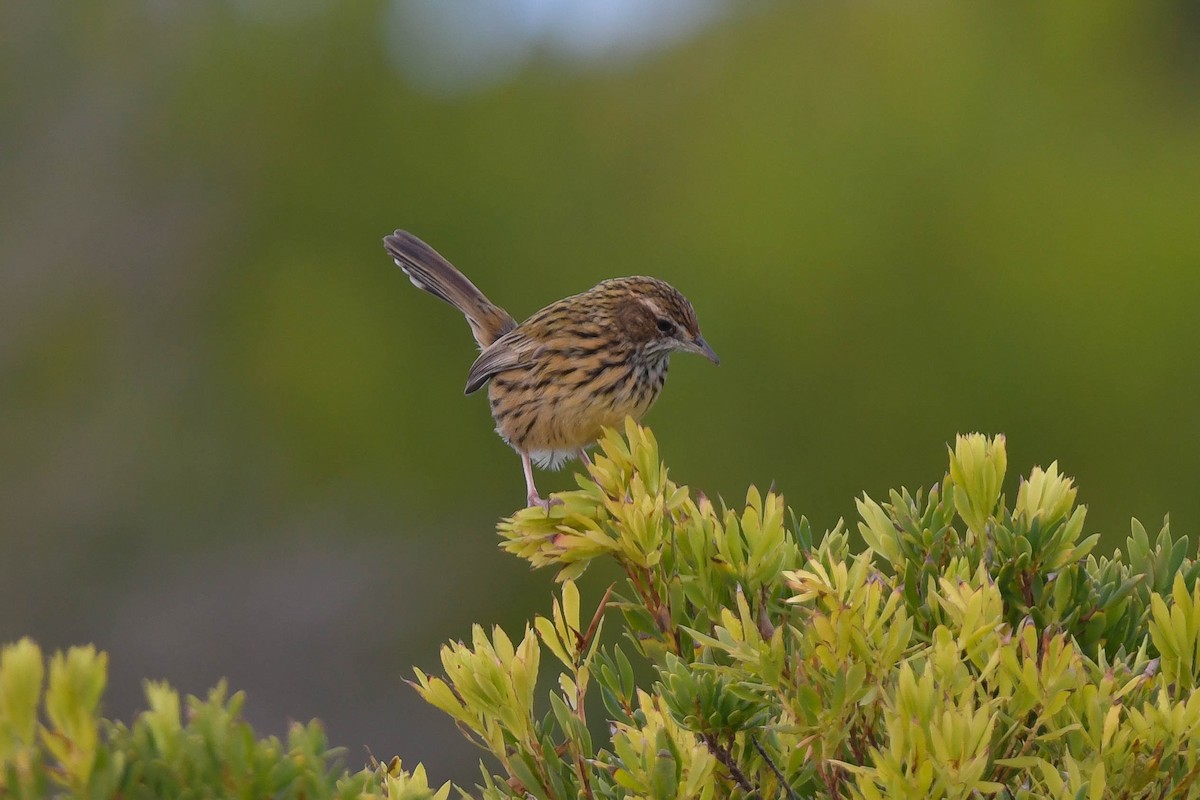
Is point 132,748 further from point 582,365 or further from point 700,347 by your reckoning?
point 700,347

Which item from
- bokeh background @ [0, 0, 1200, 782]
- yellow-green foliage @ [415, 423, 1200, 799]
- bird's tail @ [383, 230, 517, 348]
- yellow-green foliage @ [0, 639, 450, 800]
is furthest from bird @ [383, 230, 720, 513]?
bokeh background @ [0, 0, 1200, 782]

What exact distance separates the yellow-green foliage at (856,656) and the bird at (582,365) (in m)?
2.12

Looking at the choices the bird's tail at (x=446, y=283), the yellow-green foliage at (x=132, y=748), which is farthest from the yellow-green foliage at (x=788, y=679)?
the bird's tail at (x=446, y=283)

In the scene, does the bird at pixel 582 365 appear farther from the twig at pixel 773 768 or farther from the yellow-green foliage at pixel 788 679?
the twig at pixel 773 768

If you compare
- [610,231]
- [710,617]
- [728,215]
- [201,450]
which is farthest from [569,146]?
[710,617]

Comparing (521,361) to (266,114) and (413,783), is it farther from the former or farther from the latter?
(266,114)

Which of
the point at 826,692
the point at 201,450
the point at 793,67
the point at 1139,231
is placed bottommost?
the point at 826,692

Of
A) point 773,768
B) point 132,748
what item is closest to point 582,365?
point 773,768

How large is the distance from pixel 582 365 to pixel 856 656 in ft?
9.95

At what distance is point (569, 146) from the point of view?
16047 mm

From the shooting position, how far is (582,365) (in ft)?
16.5

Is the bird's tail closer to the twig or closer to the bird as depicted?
the bird

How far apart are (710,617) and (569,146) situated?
46.0ft

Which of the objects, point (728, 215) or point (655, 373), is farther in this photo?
point (728, 215)
